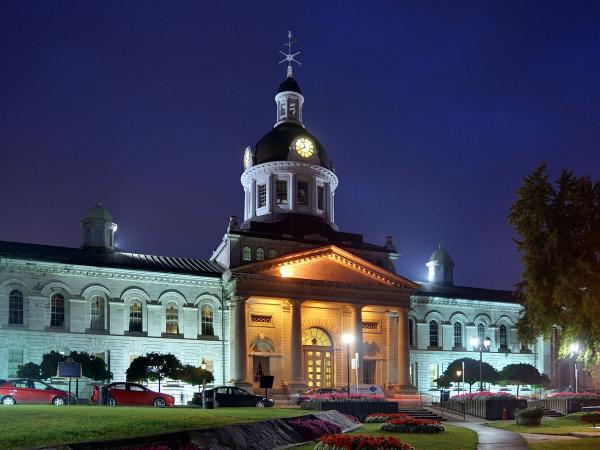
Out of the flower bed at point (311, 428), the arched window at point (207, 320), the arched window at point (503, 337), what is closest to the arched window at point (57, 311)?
the arched window at point (207, 320)

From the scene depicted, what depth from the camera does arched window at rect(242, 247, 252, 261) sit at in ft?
190

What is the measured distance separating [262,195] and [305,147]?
5880 mm

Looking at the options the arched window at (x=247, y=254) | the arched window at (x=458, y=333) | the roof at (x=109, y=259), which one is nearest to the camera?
the roof at (x=109, y=259)

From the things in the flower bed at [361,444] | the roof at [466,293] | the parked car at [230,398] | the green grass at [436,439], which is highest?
the roof at [466,293]

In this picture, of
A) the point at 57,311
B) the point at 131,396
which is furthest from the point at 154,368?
the point at 131,396

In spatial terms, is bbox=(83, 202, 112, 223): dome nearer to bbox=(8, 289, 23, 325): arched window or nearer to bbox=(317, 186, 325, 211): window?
bbox=(8, 289, 23, 325): arched window

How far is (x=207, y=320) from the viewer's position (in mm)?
56719

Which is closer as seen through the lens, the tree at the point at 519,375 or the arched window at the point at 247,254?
the arched window at the point at 247,254

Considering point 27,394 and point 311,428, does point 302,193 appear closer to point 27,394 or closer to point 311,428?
A: point 27,394

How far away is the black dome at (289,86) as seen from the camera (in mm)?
70556

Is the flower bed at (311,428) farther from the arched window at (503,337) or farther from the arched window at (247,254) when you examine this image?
the arched window at (503,337)

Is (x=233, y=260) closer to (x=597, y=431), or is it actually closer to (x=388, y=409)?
(x=388, y=409)

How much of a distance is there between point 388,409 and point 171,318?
2287cm

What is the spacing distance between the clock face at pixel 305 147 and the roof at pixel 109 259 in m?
13.0
